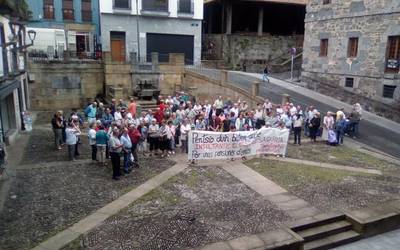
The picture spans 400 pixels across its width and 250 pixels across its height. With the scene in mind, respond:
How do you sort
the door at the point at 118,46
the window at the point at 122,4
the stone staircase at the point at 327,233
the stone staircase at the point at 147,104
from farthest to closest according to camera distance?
the door at the point at 118,46
the window at the point at 122,4
the stone staircase at the point at 147,104
the stone staircase at the point at 327,233

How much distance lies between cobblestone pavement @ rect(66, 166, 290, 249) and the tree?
9.07 m

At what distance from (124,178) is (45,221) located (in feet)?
10.6

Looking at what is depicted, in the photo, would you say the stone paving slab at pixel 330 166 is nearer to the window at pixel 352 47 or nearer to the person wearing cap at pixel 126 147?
the person wearing cap at pixel 126 147

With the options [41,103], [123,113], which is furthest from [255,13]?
[123,113]

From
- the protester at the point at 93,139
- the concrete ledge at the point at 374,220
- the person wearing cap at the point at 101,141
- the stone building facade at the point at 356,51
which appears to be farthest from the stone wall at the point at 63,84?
the concrete ledge at the point at 374,220

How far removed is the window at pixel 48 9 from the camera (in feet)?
102

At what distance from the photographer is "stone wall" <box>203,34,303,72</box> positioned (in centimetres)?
3547

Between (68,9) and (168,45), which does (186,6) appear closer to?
(168,45)

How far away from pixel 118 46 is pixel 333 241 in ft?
90.1

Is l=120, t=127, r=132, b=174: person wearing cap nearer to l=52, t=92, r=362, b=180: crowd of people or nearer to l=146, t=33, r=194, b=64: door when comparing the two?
l=52, t=92, r=362, b=180: crowd of people

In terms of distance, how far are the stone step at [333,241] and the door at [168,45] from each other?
2593cm

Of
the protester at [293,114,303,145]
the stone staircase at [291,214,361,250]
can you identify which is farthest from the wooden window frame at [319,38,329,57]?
the stone staircase at [291,214,361,250]

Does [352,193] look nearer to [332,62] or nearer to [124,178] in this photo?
[124,178]

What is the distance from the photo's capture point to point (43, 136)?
17.1 metres
